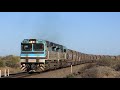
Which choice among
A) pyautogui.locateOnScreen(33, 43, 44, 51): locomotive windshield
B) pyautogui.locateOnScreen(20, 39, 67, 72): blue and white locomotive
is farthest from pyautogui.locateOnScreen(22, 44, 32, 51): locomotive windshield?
pyautogui.locateOnScreen(33, 43, 44, 51): locomotive windshield

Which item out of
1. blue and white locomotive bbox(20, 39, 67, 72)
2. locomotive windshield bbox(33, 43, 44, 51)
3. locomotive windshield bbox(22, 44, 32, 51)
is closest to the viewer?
blue and white locomotive bbox(20, 39, 67, 72)

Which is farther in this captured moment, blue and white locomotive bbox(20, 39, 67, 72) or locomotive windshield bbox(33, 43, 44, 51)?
locomotive windshield bbox(33, 43, 44, 51)

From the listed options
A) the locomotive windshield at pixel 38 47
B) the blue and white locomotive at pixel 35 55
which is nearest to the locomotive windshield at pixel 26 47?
the blue and white locomotive at pixel 35 55

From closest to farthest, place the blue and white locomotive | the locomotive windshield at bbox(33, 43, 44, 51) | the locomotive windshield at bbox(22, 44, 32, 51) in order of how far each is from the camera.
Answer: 1. the blue and white locomotive
2. the locomotive windshield at bbox(33, 43, 44, 51)
3. the locomotive windshield at bbox(22, 44, 32, 51)

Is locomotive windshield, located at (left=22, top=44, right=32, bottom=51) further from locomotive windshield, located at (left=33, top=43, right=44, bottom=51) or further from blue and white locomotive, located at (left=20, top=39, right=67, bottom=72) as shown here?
locomotive windshield, located at (left=33, top=43, right=44, bottom=51)

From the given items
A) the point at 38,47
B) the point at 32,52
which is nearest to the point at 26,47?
the point at 32,52

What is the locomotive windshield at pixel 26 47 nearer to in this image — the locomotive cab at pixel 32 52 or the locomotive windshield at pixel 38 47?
the locomotive cab at pixel 32 52

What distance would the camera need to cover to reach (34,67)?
35.3m

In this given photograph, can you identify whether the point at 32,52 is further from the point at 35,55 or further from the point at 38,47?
the point at 38,47

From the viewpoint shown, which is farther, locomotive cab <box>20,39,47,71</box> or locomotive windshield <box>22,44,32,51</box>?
locomotive windshield <box>22,44,32,51</box>

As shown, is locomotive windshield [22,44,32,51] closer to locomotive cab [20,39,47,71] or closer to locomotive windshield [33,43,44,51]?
locomotive cab [20,39,47,71]
